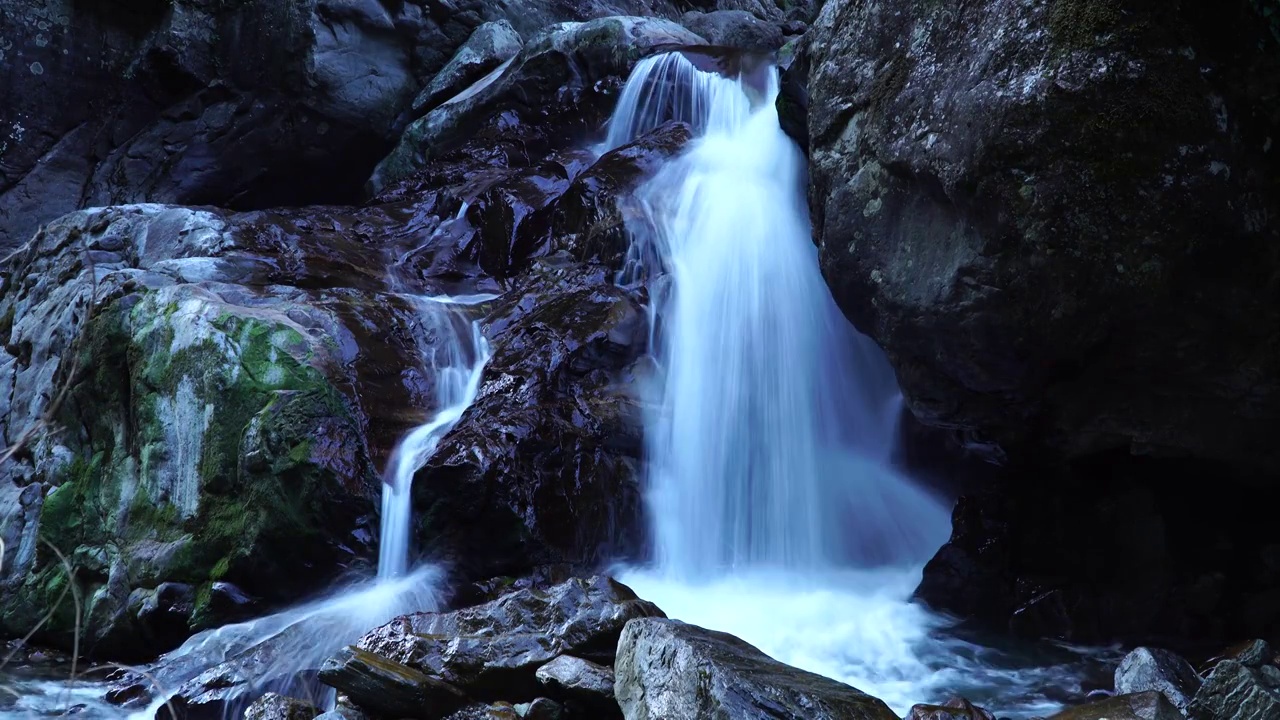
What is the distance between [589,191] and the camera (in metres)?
9.27

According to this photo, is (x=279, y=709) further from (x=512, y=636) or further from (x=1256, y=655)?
(x=1256, y=655)

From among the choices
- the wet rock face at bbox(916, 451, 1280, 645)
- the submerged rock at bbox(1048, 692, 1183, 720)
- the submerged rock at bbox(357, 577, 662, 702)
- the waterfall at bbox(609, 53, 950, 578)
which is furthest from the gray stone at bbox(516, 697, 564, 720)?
the wet rock face at bbox(916, 451, 1280, 645)

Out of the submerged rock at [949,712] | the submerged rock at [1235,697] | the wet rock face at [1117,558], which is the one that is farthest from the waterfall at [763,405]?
the submerged rock at [1235,697]

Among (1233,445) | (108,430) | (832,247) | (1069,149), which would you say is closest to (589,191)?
(832,247)

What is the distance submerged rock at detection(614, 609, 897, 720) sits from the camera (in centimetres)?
360

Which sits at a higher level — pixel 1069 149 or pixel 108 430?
pixel 1069 149

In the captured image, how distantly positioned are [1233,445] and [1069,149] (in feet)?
6.48

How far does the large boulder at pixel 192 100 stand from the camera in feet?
40.8

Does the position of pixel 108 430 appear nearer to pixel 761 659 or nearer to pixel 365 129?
pixel 761 659

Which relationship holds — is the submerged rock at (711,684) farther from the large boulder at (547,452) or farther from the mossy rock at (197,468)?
the mossy rock at (197,468)

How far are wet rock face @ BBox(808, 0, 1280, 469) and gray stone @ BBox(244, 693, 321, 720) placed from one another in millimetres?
3890

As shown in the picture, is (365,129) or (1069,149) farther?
(365,129)

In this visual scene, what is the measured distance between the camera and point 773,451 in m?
7.45

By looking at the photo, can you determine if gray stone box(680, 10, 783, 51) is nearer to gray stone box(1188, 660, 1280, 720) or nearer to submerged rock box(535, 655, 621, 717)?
submerged rock box(535, 655, 621, 717)
